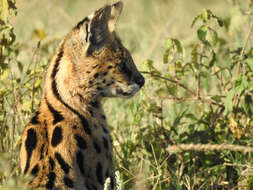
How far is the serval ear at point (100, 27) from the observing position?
3963mm

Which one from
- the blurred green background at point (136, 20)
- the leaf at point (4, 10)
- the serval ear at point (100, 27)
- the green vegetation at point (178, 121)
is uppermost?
the blurred green background at point (136, 20)

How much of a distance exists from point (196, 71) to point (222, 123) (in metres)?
0.52

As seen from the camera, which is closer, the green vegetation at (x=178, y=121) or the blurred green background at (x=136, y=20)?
the green vegetation at (x=178, y=121)

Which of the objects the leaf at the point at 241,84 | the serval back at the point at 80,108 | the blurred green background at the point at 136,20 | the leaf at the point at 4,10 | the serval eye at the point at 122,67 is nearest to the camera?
the serval back at the point at 80,108

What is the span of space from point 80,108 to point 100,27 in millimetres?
606

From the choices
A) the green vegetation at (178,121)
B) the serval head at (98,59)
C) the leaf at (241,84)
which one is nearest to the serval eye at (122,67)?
the serval head at (98,59)

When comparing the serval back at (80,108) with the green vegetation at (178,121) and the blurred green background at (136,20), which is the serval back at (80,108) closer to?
the green vegetation at (178,121)

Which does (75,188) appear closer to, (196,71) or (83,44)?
(83,44)

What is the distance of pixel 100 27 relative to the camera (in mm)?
4059

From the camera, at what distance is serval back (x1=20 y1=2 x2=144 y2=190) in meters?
3.49

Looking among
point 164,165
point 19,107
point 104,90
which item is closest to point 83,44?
point 104,90

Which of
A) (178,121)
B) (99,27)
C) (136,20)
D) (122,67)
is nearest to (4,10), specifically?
(99,27)

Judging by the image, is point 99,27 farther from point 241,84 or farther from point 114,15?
point 241,84

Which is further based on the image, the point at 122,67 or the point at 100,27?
the point at 122,67
